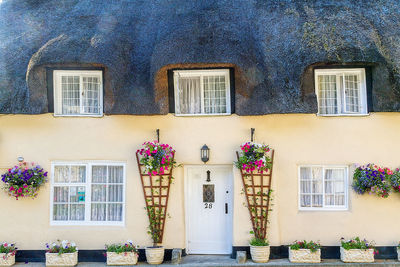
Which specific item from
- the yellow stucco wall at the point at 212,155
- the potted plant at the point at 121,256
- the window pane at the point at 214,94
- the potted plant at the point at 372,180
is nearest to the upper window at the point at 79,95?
the yellow stucco wall at the point at 212,155

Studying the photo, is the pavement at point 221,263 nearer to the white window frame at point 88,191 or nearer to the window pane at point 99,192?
the white window frame at point 88,191

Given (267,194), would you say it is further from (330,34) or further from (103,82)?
(103,82)

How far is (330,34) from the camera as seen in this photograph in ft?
33.6

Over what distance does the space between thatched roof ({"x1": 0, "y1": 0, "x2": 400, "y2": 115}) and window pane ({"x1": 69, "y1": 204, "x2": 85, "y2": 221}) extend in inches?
94.9

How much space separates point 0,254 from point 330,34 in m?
9.10

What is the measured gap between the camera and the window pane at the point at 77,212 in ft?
35.3

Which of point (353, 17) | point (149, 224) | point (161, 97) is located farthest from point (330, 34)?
point (149, 224)

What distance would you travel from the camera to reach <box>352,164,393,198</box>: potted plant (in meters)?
10.2

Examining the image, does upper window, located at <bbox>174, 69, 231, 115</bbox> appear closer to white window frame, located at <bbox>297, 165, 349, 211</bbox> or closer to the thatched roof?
the thatched roof

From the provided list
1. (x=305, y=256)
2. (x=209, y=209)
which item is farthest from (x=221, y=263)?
(x=305, y=256)

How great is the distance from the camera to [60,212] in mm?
10797

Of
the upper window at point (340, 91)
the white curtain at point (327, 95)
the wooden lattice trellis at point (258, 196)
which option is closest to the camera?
the wooden lattice trellis at point (258, 196)

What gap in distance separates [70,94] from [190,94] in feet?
9.80

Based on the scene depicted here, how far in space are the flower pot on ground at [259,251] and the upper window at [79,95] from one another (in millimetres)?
4889
